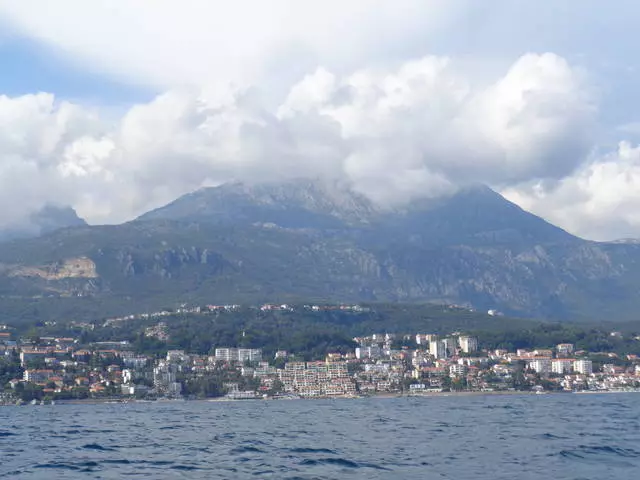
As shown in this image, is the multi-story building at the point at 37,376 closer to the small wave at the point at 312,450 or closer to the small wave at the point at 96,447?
the small wave at the point at 96,447

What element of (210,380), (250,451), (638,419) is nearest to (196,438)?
(250,451)

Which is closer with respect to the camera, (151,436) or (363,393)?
(151,436)

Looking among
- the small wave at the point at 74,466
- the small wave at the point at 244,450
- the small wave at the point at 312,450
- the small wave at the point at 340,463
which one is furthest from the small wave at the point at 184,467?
the small wave at the point at 312,450

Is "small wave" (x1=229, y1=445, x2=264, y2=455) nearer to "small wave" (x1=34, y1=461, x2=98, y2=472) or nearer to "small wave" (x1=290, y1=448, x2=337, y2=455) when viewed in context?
"small wave" (x1=290, y1=448, x2=337, y2=455)

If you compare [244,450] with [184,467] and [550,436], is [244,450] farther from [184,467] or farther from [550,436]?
[550,436]

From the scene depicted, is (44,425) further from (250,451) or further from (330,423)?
(250,451)

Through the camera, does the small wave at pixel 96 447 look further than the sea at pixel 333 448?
Yes

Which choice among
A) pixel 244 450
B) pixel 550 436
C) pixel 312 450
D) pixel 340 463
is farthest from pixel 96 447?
pixel 550 436

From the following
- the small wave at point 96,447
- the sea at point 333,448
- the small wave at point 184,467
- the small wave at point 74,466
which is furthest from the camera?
the small wave at point 96,447
